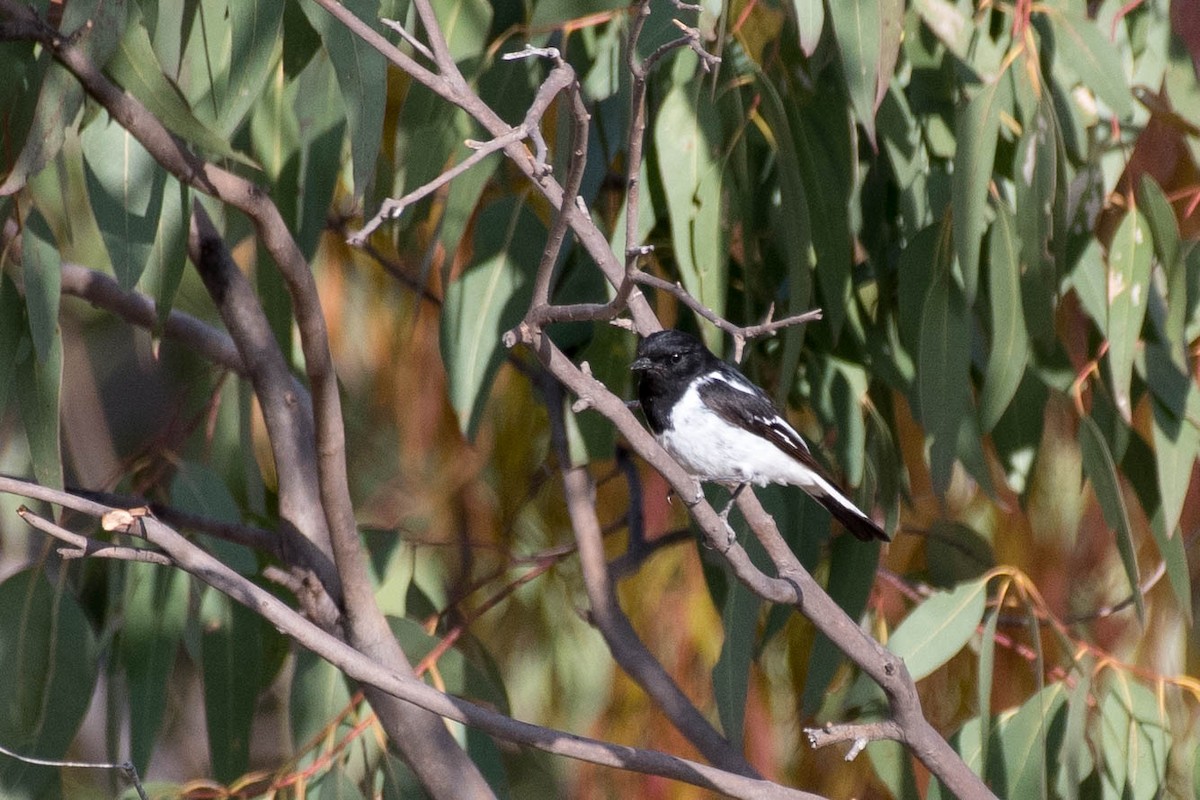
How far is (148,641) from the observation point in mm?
2580

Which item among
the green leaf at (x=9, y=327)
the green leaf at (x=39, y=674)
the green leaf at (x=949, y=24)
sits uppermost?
the green leaf at (x=949, y=24)

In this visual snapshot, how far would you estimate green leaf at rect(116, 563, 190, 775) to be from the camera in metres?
2.49

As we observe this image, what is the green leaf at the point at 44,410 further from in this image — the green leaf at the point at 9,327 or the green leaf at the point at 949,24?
the green leaf at the point at 949,24

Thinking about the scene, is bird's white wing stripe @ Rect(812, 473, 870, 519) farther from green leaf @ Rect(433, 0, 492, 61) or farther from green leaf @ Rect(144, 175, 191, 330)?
green leaf @ Rect(144, 175, 191, 330)

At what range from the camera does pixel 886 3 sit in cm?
198

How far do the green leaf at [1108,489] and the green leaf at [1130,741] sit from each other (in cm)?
22

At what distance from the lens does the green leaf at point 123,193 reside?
6.61 ft

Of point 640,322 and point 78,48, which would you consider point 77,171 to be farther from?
point 640,322

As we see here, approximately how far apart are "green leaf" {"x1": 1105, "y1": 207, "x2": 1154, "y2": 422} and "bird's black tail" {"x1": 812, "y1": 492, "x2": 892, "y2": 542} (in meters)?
0.45

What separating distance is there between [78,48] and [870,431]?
4.99 feet

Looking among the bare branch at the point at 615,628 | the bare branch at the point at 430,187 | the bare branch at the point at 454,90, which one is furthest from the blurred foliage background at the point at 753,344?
the bare branch at the point at 430,187

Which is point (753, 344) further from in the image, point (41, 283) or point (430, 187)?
point (430, 187)

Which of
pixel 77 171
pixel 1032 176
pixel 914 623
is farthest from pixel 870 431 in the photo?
pixel 77 171

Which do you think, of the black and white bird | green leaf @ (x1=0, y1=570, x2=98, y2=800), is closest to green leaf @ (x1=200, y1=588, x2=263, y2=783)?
green leaf @ (x1=0, y1=570, x2=98, y2=800)
